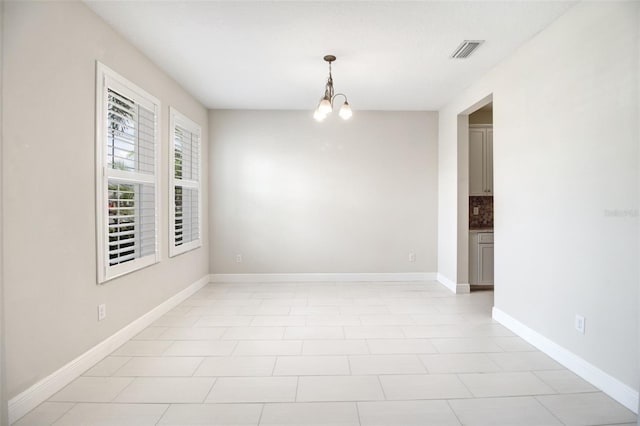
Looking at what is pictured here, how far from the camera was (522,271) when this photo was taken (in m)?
3.19

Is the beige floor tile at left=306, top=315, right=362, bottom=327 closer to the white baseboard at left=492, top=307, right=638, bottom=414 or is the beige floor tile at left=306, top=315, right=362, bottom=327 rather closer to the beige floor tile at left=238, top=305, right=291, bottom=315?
the beige floor tile at left=238, top=305, right=291, bottom=315

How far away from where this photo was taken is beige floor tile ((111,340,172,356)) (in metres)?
2.83

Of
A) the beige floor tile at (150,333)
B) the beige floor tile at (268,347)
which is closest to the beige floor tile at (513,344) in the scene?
the beige floor tile at (268,347)

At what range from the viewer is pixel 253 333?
326 centimetres

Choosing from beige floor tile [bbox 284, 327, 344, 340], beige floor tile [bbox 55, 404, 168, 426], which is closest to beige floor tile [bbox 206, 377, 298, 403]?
beige floor tile [bbox 55, 404, 168, 426]

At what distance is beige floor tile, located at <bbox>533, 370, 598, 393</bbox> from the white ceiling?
2.69 meters

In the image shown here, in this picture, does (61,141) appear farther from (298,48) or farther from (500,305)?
(500,305)

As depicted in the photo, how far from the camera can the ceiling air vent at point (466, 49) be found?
3.07m

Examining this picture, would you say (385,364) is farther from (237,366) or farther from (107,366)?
(107,366)

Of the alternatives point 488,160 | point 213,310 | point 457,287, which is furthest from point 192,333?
point 488,160

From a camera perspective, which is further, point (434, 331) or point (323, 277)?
point (323, 277)

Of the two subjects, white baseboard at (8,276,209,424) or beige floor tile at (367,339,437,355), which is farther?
beige floor tile at (367,339,437,355)

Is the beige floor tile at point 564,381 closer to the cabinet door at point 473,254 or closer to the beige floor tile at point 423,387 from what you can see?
the beige floor tile at point 423,387

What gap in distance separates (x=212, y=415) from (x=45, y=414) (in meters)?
0.98
